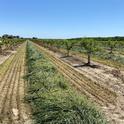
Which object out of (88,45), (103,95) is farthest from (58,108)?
(88,45)

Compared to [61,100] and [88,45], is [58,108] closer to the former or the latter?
[61,100]

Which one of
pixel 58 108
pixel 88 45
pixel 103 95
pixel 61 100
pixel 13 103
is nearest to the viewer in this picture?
pixel 58 108

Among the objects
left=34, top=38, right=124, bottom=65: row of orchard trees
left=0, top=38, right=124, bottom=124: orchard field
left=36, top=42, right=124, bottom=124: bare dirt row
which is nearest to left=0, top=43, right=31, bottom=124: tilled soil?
left=0, top=38, right=124, bottom=124: orchard field

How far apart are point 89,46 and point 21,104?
2374cm

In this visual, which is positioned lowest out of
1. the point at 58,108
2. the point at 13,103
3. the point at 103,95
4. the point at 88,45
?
the point at 103,95

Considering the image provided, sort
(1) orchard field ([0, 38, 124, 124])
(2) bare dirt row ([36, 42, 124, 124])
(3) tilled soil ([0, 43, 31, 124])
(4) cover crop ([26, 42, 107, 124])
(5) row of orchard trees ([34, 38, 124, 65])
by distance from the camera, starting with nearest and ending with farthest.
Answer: (4) cover crop ([26, 42, 107, 124]), (1) orchard field ([0, 38, 124, 124]), (3) tilled soil ([0, 43, 31, 124]), (2) bare dirt row ([36, 42, 124, 124]), (5) row of orchard trees ([34, 38, 124, 65])

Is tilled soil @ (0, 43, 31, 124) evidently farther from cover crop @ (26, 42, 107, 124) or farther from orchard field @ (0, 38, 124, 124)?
cover crop @ (26, 42, 107, 124)

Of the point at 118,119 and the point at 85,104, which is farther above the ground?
the point at 85,104

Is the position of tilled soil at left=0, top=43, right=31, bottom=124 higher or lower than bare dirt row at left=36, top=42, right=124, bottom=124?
higher

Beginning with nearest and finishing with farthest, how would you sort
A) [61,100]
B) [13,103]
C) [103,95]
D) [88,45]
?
A: [61,100]
[13,103]
[103,95]
[88,45]

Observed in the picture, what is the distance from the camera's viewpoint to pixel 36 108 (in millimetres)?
15359

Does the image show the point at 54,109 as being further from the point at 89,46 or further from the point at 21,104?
the point at 89,46

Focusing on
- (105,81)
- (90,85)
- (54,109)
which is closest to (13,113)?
(54,109)

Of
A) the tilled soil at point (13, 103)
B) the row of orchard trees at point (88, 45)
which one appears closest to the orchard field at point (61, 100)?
the tilled soil at point (13, 103)
